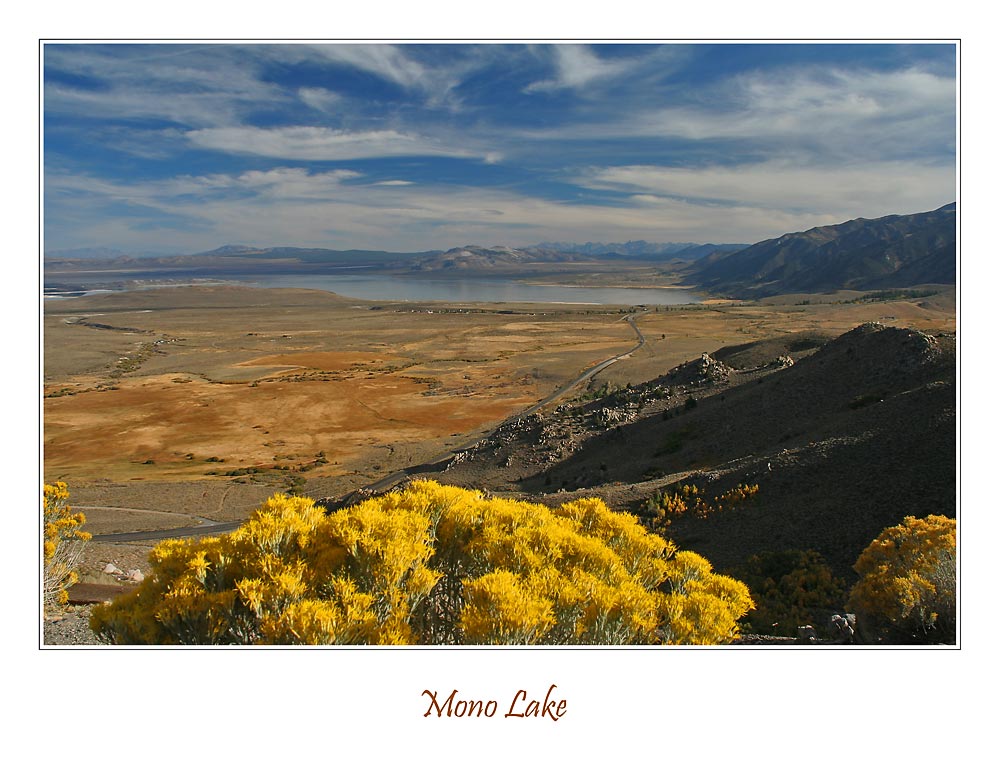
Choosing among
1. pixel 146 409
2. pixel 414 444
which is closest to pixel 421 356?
pixel 146 409

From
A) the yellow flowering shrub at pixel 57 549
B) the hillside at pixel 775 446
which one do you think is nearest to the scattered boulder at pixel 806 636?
the hillside at pixel 775 446

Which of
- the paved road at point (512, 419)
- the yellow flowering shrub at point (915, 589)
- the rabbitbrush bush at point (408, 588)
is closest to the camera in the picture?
the rabbitbrush bush at point (408, 588)

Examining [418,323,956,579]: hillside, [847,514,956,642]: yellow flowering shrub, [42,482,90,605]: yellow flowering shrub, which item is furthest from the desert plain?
[847,514,956,642]: yellow flowering shrub

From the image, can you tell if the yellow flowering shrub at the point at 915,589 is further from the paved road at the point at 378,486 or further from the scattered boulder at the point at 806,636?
the paved road at the point at 378,486

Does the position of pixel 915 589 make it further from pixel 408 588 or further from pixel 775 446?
pixel 775 446

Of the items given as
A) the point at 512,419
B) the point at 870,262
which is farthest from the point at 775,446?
the point at 870,262

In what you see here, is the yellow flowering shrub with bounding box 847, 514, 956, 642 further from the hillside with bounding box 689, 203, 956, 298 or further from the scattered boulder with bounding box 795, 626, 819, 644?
the hillside with bounding box 689, 203, 956, 298
